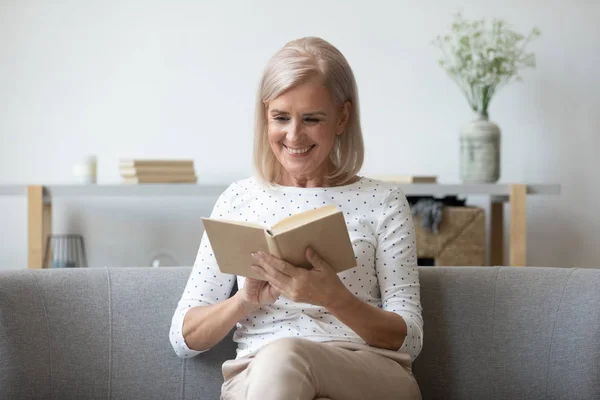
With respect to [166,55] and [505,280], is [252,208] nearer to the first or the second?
[505,280]

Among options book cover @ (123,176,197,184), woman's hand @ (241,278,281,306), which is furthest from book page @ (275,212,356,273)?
book cover @ (123,176,197,184)

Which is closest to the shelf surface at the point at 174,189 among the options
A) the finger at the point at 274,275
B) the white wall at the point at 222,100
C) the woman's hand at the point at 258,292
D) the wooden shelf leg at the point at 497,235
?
the wooden shelf leg at the point at 497,235

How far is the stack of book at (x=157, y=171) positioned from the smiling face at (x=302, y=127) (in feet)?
5.97

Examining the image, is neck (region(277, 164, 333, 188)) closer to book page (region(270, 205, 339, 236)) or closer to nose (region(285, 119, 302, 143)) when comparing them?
nose (region(285, 119, 302, 143))

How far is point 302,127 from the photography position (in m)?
1.95

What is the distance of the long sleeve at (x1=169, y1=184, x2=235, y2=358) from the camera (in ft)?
6.21

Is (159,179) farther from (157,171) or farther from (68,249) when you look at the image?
(68,249)

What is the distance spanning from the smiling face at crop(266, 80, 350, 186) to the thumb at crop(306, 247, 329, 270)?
15.0 inches

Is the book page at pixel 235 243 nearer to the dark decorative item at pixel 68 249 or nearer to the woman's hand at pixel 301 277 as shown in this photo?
the woman's hand at pixel 301 277

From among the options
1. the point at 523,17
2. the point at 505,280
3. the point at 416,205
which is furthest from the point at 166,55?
the point at 505,280

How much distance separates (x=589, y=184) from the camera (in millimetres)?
4215

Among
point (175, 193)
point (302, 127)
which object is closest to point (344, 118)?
point (302, 127)

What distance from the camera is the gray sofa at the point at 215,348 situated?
1905mm

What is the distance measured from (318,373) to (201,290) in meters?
0.45
